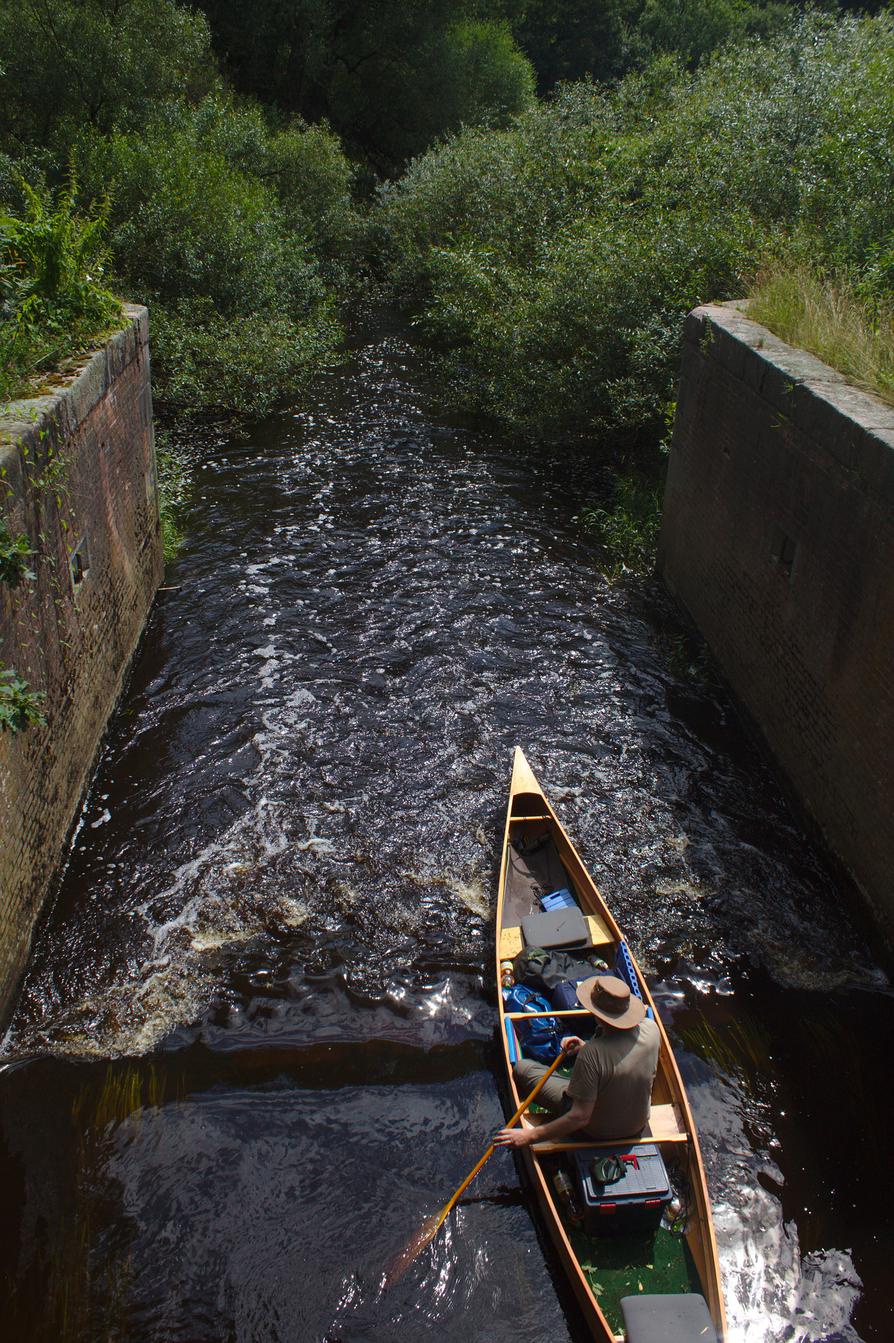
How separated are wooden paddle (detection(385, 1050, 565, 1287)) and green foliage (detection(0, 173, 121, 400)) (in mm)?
6304

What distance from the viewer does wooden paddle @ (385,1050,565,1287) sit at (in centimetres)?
509

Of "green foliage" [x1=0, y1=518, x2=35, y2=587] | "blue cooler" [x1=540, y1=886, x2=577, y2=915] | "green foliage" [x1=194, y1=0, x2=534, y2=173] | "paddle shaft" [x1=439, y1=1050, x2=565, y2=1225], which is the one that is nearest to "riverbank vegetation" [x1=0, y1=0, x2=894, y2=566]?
"green foliage" [x1=194, y1=0, x2=534, y2=173]

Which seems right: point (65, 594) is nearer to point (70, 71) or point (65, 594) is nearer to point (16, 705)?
point (16, 705)

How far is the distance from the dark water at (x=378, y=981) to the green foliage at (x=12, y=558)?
102 inches

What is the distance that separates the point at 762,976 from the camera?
22.6 feet

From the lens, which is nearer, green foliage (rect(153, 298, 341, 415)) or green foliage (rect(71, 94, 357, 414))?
green foliage (rect(153, 298, 341, 415))

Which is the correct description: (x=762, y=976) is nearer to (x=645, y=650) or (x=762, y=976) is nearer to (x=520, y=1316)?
(x=520, y=1316)

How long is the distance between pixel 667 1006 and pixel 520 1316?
7.52 feet

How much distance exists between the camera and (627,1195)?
4.95m

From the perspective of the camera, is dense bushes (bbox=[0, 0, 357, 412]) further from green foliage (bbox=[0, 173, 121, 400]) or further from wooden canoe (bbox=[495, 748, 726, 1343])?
wooden canoe (bbox=[495, 748, 726, 1343])

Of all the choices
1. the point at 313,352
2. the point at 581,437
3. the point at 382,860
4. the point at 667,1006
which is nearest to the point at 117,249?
the point at 313,352

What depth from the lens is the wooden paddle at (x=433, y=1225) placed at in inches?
200

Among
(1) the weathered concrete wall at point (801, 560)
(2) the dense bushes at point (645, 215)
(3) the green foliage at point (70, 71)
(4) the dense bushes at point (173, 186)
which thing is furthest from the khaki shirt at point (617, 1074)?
(3) the green foliage at point (70, 71)

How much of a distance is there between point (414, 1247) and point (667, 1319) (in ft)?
4.54
